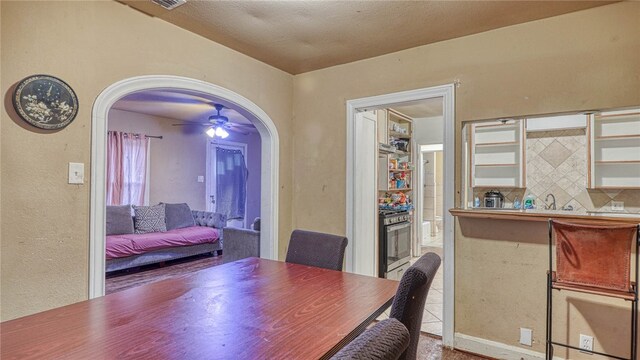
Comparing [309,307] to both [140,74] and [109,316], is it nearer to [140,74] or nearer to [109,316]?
[109,316]

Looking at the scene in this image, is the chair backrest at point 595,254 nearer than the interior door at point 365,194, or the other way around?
the chair backrest at point 595,254

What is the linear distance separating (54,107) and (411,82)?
252 centimetres

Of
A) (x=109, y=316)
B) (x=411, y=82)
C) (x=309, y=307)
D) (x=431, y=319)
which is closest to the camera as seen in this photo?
(x=109, y=316)

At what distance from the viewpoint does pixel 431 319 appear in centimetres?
316

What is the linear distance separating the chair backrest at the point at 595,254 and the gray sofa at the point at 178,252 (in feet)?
15.4

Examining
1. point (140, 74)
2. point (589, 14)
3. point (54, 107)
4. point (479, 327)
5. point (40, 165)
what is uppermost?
point (589, 14)

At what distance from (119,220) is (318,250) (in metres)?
4.10

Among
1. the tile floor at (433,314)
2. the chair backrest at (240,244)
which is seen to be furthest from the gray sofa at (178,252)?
the tile floor at (433,314)

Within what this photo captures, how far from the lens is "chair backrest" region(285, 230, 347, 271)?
2.08 m

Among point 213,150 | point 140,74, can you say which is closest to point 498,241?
point 140,74

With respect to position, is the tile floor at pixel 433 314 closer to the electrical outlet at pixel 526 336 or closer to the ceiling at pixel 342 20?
the electrical outlet at pixel 526 336

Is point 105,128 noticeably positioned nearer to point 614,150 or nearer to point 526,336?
point 526,336

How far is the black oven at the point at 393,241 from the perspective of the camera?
13.5ft

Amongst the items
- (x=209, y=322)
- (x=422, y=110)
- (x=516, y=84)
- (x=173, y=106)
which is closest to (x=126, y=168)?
(x=173, y=106)
